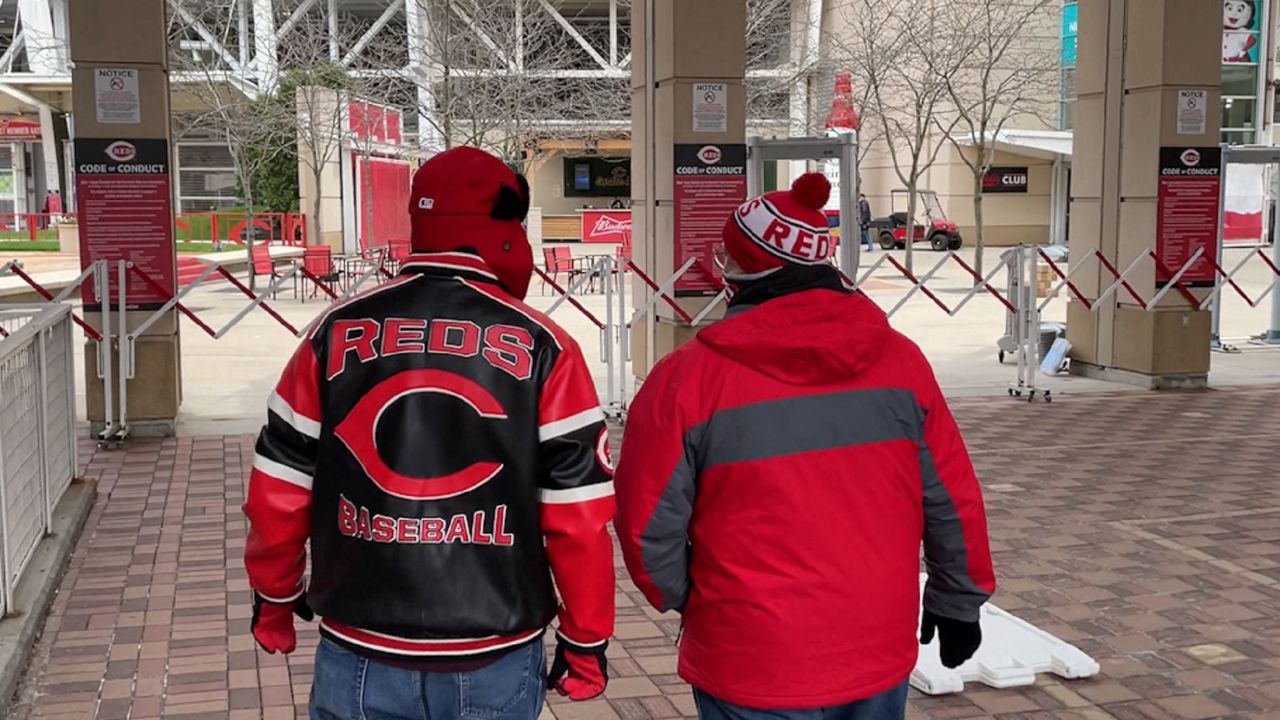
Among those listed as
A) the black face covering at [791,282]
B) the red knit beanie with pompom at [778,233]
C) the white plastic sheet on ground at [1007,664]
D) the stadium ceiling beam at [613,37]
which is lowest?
the white plastic sheet on ground at [1007,664]

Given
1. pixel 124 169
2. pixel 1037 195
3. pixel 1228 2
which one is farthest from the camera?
pixel 1037 195

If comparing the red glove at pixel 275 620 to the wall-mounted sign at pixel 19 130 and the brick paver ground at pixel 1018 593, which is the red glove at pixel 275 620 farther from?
the wall-mounted sign at pixel 19 130

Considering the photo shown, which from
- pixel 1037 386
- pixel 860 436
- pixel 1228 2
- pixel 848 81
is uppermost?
pixel 1228 2

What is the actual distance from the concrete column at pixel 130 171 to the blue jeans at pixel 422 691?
8.38m

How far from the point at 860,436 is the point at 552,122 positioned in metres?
34.9

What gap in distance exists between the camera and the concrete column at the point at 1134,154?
12500 mm

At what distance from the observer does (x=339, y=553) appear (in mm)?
2738

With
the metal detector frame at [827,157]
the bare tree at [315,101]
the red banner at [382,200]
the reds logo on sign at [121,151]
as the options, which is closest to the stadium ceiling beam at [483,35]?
the bare tree at [315,101]

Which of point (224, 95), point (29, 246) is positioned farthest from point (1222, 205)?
point (29, 246)

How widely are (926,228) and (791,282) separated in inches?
1537

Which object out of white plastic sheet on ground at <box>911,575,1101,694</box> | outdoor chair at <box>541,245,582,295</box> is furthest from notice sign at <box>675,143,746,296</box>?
outdoor chair at <box>541,245,582,295</box>

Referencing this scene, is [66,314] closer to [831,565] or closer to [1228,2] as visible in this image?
[831,565]

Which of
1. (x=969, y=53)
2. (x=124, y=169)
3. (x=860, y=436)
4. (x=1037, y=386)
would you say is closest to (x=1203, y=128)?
(x=1037, y=386)

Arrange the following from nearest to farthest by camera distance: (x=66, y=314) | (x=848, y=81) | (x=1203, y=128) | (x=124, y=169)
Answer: (x=66, y=314) → (x=124, y=169) → (x=1203, y=128) → (x=848, y=81)
